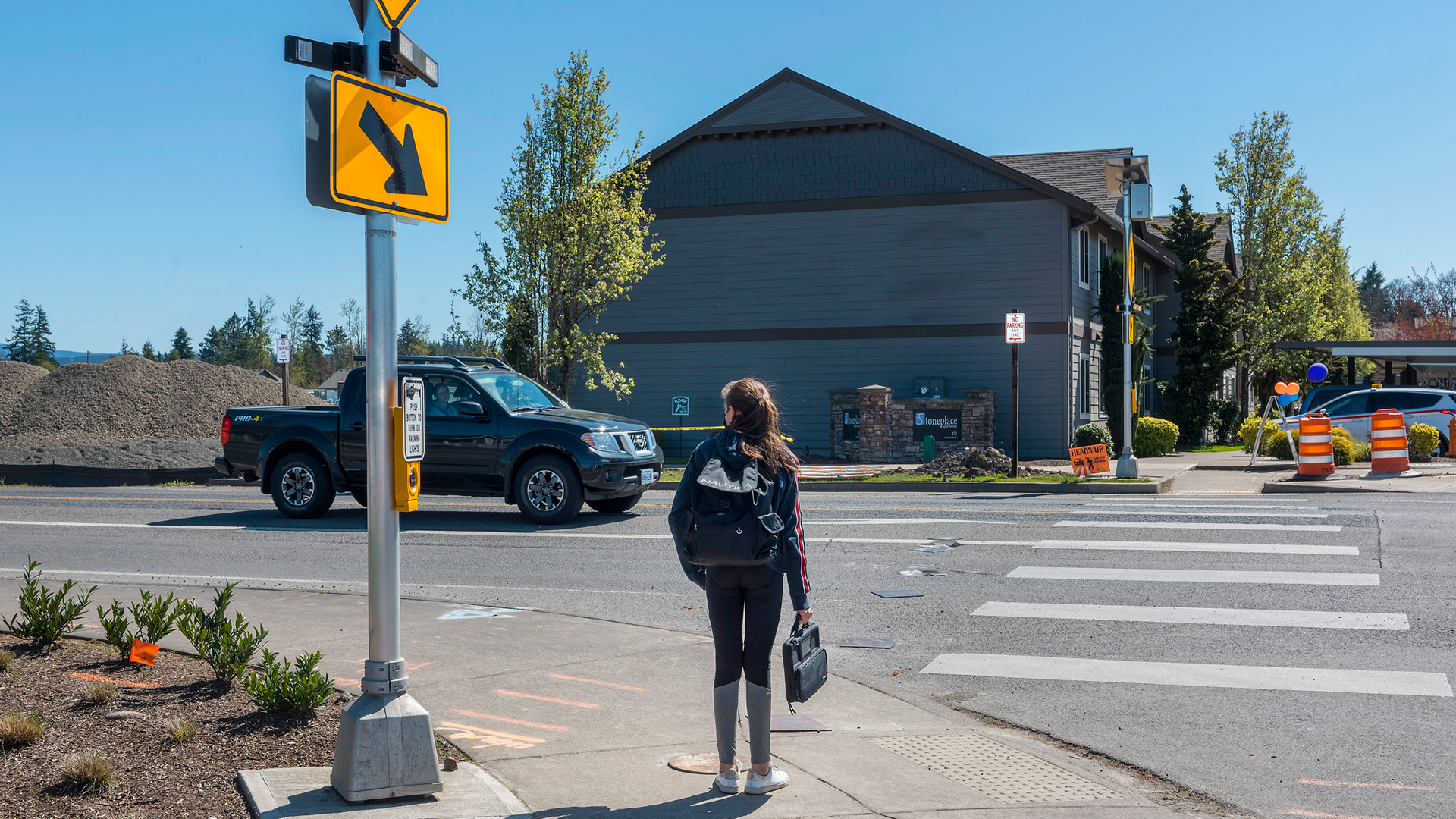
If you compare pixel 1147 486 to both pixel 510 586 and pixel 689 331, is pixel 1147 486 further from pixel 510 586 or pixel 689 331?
pixel 689 331

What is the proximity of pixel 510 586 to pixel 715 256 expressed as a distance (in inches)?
811

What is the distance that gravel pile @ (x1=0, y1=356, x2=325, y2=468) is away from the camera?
33.9 m

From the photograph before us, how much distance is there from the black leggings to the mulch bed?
5.87ft

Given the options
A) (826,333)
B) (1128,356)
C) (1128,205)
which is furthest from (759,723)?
(826,333)

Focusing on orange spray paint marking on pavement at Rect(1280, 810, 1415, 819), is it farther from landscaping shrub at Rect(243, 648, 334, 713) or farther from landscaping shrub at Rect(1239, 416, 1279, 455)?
landscaping shrub at Rect(1239, 416, 1279, 455)

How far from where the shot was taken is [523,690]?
6.30 metres

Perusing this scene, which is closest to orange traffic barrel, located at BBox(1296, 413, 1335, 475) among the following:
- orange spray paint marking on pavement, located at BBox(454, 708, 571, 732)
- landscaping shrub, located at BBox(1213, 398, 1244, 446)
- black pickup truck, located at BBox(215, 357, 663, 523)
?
black pickup truck, located at BBox(215, 357, 663, 523)

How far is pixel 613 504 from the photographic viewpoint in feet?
50.6

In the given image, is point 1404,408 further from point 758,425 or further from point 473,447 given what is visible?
point 758,425

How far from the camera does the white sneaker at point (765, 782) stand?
4660mm

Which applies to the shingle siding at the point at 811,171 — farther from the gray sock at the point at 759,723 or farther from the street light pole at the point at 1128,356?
the gray sock at the point at 759,723

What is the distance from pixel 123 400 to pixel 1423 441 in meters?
35.7

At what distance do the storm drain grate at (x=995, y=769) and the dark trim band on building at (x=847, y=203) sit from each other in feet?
77.6

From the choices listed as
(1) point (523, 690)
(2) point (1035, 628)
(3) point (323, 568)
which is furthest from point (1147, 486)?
(1) point (523, 690)
